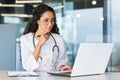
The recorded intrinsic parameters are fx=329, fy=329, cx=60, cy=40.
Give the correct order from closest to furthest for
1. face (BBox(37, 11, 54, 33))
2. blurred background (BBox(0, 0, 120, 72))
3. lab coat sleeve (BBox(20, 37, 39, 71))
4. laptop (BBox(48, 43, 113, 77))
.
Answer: laptop (BBox(48, 43, 113, 77)) → lab coat sleeve (BBox(20, 37, 39, 71)) → face (BBox(37, 11, 54, 33)) → blurred background (BBox(0, 0, 120, 72))

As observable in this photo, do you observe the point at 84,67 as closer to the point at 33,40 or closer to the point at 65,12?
the point at 33,40

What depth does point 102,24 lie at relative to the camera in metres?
5.34

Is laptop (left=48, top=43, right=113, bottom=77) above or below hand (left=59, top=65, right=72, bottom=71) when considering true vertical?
above

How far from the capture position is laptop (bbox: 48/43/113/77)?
73.9 inches

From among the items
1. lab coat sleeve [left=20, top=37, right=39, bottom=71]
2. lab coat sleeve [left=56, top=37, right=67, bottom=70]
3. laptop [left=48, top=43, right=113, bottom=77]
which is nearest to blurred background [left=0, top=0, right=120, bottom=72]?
lab coat sleeve [left=56, top=37, right=67, bottom=70]

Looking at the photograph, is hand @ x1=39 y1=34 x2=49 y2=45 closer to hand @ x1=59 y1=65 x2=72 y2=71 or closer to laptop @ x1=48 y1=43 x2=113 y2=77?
hand @ x1=59 y1=65 x2=72 y2=71

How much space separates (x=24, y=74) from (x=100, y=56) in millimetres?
477

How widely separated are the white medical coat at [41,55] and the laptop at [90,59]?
44cm

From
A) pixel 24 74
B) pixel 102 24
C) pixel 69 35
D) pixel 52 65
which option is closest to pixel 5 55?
pixel 69 35

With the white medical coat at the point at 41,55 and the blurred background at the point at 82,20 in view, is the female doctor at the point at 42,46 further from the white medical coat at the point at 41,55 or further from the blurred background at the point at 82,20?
the blurred background at the point at 82,20

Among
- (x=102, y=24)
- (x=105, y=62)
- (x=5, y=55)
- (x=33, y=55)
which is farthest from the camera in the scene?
(x=102, y=24)

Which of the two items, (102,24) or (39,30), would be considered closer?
(39,30)

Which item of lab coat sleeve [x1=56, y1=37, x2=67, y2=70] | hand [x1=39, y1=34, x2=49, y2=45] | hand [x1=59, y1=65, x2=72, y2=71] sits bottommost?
hand [x1=59, y1=65, x2=72, y2=71]

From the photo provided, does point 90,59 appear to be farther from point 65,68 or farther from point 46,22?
point 46,22
